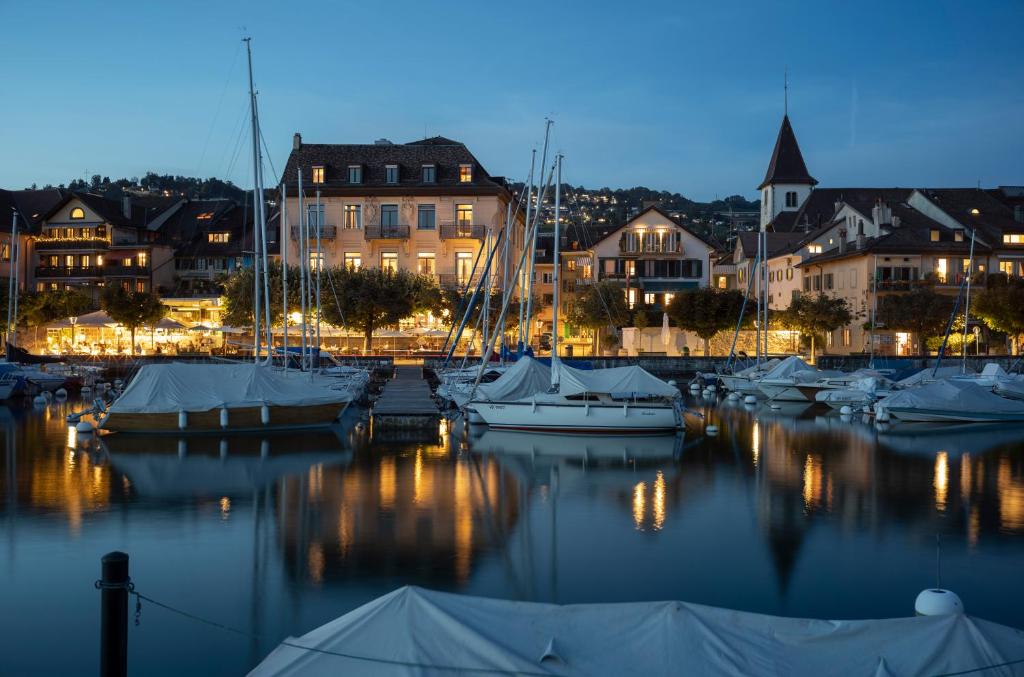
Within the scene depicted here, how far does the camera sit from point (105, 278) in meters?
88.5

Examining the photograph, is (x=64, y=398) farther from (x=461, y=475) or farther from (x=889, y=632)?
(x=889, y=632)

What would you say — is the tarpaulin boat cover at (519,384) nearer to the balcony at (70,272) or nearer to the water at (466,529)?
the water at (466,529)

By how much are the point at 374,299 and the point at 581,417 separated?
33.9 meters

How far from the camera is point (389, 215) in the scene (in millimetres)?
76375

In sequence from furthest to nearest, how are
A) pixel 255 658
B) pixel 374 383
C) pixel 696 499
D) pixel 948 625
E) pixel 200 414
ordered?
1. pixel 374 383
2. pixel 200 414
3. pixel 696 499
4. pixel 255 658
5. pixel 948 625

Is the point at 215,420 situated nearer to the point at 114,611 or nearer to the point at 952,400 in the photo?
the point at 114,611

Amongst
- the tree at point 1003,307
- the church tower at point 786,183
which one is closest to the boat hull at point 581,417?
the tree at point 1003,307

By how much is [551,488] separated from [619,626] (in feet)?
57.2

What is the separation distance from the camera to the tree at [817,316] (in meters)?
73.2

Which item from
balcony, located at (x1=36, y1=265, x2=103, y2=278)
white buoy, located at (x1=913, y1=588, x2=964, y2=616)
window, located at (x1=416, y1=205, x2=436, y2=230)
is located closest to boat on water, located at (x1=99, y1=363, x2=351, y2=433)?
white buoy, located at (x1=913, y1=588, x2=964, y2=616)

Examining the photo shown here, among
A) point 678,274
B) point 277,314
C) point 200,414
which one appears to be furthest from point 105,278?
point 200,414

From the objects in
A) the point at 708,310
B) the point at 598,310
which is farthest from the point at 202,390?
the point at 708,310

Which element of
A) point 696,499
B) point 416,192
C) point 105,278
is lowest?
point 696,499

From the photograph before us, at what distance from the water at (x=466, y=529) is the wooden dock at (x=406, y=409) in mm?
4523
